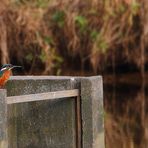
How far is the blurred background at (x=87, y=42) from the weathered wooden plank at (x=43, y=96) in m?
7.73

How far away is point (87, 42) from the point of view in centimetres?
1653

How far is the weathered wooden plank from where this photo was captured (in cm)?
527

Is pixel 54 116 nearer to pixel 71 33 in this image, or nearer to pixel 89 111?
pixel 89 111

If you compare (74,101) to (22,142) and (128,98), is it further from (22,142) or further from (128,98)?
(128,98)

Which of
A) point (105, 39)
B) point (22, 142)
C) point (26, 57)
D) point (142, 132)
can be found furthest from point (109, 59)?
point (22, 142)

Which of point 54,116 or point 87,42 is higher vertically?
point 87,42

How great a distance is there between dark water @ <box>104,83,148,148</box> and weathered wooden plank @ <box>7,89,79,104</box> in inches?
194

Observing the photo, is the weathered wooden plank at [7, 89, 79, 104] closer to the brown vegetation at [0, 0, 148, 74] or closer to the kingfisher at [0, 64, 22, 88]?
the kingfisher at [0, 64, 22, 88]

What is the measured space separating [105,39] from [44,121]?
10134 mm

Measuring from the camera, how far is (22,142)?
20.4 feet


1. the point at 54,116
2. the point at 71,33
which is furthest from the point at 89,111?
Answer: the point at 71,33

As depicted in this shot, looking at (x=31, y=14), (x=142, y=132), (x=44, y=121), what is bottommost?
(x=142, y=132)

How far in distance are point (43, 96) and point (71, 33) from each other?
10.6 meters

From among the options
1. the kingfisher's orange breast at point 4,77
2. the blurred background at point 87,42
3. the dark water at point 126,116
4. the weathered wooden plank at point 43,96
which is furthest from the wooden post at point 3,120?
the blurred background at point 87,42
